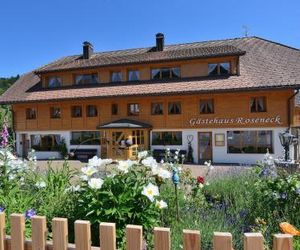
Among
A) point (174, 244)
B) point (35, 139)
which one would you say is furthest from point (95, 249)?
point (35, 139)

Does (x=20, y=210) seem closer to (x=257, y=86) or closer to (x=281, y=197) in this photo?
(x=281, y=197)

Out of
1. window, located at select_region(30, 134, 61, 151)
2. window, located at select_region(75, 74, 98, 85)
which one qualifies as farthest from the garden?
window, located at select_region(75, 74, 98, 85)

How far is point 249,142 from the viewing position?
2642 cm

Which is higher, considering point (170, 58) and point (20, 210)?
point (170, 58)

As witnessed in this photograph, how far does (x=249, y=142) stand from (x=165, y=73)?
28.6 feet

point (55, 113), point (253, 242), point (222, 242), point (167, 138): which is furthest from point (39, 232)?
point (55, 113)

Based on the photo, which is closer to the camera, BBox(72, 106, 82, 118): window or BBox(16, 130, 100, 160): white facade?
BBox(16, 130, 100, 160): white facade

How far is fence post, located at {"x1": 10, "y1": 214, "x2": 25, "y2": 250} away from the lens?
269cm

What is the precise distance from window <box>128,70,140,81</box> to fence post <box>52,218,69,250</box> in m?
28.7

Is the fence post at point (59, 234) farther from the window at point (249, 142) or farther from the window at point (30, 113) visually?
the window at point (30, 113)

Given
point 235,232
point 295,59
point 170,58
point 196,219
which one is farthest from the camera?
point 295,59

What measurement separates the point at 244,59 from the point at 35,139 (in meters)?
19.1

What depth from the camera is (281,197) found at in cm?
406

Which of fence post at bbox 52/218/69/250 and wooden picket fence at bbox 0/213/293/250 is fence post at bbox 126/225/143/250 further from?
fence post at bbox 52/218/69/250
